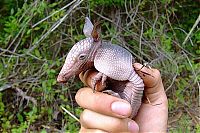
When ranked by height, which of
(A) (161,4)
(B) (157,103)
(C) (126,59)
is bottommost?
(A) (161,4)

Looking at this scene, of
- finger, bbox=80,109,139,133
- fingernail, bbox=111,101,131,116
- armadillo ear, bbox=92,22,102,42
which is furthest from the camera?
finger, bbox=80,109,139,133

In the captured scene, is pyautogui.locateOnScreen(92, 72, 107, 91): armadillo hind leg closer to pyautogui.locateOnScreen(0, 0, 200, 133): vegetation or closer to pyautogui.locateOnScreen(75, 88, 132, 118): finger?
pyautogui.locateOnScreen(75, 88, 132, 118): finger

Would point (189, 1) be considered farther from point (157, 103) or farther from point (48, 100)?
point (157, 103)

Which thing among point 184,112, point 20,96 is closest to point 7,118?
point 20,96

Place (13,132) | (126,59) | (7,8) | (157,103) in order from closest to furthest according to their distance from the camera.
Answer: (126,59), (157,103), (13,132), (7,8)

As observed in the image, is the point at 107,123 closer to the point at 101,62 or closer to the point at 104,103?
the point at 104,103

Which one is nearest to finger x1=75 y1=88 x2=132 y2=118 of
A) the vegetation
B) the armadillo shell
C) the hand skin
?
the hand skin

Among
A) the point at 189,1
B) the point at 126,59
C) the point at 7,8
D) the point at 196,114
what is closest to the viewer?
the point at 126,59
